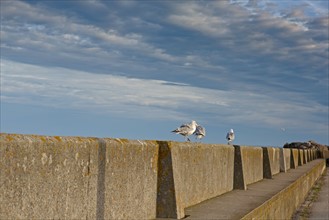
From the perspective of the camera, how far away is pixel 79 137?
528 cm

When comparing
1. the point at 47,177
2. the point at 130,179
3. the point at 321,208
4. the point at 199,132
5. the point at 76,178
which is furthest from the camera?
the point at 321,208

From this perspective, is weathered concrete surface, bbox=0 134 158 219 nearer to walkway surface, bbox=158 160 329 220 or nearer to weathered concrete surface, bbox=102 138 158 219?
weathered concrete surface, bbox=102 138 158 219

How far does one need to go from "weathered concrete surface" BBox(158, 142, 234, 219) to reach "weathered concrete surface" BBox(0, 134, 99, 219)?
6.25ft

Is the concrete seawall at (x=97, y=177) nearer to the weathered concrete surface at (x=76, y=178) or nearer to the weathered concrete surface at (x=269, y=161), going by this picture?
the weathered concrete surface at (x=76, y=178)

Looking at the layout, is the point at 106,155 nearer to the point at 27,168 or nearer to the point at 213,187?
the point at 27,168

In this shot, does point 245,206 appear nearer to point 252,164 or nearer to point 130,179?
point 130,179

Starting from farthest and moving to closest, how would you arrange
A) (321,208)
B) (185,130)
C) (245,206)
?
(321,208) < (185,130) < (245,206)

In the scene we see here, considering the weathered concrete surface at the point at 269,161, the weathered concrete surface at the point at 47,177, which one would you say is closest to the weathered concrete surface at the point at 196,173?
the weathered concrete surface at the point at 47,177

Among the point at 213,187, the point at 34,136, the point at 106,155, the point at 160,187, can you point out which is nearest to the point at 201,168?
the point at 213,187

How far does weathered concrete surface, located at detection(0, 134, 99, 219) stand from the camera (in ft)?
13.6

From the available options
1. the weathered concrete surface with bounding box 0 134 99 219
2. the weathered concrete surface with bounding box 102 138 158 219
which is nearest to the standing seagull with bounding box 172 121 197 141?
the weathered concrete surface with bounding box 102 138 158 219

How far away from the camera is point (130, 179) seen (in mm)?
6332

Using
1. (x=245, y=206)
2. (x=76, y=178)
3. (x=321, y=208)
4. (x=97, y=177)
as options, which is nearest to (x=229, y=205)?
(x=245, y=206)

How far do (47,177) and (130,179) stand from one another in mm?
1770
